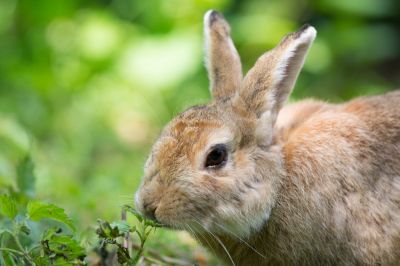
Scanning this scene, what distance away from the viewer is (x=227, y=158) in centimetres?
421

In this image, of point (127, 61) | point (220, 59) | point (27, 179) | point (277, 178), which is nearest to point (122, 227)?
point (277, 178)

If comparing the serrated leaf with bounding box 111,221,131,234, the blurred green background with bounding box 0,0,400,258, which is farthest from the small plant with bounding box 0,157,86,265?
the blurred green background with bounding box 0,0,400,258

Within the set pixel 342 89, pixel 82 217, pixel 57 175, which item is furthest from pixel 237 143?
pixel 342 89

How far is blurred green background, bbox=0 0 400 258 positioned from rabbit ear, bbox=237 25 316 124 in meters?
2.75

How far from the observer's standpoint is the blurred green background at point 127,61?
7938 mm

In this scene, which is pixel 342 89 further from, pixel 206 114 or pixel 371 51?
pixel 206 114

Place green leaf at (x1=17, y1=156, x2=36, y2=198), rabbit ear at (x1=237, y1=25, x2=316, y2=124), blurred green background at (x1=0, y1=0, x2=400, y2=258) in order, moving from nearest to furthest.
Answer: rabbit ear at (x1=237, y1=25, x2=316, y2=124) → green leaf at (x1=17, y1=156, x2=36, y2=198) → blurred green background at (x1=0, y1=0, x2=400, y2=258)

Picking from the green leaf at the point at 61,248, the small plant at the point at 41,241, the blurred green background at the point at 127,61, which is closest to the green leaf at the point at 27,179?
the small plant at the point at 41,241

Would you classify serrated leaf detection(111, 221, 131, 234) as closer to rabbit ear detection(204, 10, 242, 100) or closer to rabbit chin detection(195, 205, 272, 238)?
rabbit chin detection(195, 205, 272, 238)

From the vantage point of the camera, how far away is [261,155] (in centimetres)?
434

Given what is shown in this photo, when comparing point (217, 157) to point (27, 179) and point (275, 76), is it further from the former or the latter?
point (27, 179)

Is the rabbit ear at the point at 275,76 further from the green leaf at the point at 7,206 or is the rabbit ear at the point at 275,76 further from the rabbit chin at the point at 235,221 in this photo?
the green leaf at the point at 7,206

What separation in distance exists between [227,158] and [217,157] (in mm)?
70

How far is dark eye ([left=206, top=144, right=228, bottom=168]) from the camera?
413 centimetres
